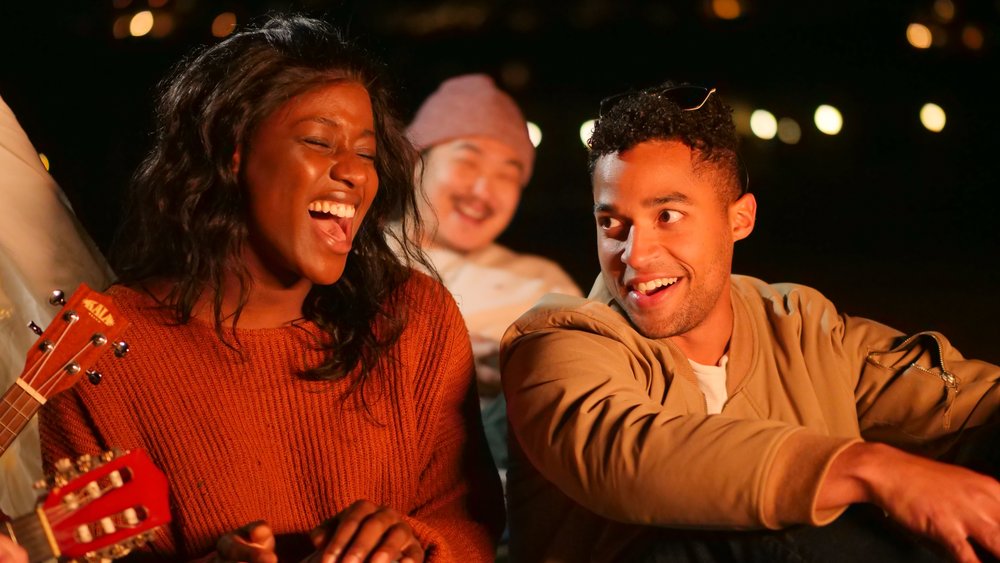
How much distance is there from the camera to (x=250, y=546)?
166 cm

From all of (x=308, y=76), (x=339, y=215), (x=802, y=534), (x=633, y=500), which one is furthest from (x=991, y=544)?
(x=308, y=76)

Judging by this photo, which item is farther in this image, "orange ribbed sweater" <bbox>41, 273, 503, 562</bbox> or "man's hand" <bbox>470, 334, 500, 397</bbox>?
"man's hand" <bbox>470, 334, 500, 397</bbox>

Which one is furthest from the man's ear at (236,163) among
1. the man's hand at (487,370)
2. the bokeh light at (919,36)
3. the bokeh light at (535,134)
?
the bokeh light at (919,36)

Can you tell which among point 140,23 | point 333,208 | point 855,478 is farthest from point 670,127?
point 140,23

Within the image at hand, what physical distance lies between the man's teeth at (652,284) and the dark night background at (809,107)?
148cm

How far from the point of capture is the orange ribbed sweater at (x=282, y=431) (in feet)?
6.31

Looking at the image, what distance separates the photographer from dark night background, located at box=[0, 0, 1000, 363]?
355cm

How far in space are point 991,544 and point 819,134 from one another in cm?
231

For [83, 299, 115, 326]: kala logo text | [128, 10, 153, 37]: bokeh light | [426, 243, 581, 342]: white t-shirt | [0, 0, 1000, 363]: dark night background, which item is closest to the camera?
[83, 299, 115, 326]: kala logo text

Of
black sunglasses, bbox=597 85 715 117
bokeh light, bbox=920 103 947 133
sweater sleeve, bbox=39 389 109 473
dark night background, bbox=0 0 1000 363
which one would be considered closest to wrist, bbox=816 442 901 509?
black sunglasses, bbox=597 85 715 117

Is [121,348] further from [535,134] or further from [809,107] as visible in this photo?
[809,107]

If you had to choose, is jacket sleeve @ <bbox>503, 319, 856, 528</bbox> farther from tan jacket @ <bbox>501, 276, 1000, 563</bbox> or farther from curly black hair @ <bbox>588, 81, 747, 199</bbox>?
curly black hair @ <bbox>588, 81, 747, 199</bbox>

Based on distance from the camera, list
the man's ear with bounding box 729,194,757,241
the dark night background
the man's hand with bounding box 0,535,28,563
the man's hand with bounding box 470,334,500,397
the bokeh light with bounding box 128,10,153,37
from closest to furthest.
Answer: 1. the man's hand with bounding box 0,535,28,563
2. the man's ear with bounding box 729,194,757,241
3. the bokeh light with bounding box 128,10,153,37
4. the man's hand with bounding box 470,334,500,397
5. the dark night background

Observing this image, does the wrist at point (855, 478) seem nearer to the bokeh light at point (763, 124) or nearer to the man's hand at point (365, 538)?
the man's hand at point (365, 538)
